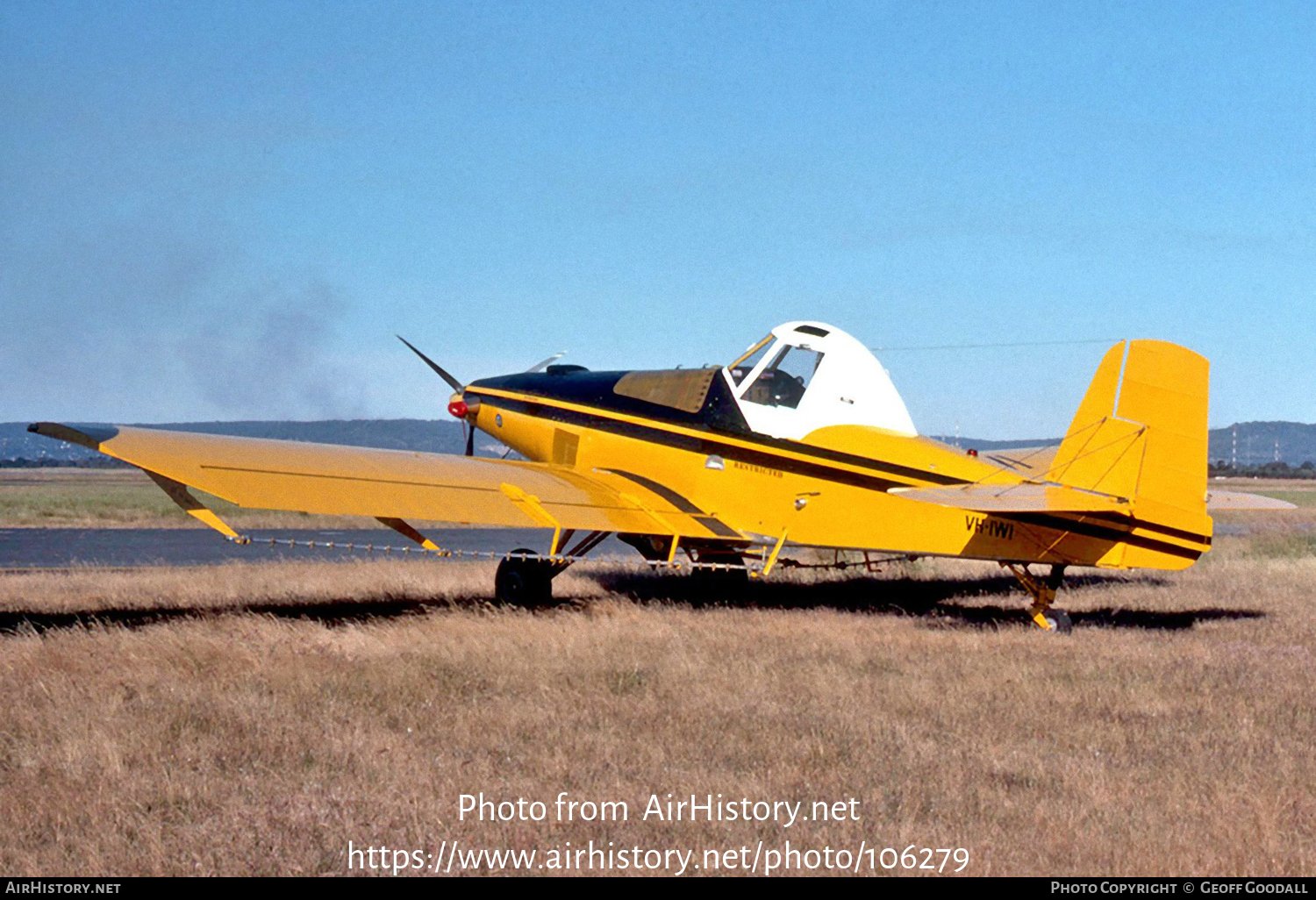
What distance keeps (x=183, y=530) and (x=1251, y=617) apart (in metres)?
24.3

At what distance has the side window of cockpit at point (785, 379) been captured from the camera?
12.2m

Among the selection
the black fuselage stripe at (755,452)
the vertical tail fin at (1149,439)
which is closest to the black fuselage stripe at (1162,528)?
the vertical tail fin at (1149,439)

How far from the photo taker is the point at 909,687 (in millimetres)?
7957

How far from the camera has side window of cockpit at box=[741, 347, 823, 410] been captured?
12.2 m

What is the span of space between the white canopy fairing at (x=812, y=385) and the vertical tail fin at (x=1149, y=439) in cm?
187

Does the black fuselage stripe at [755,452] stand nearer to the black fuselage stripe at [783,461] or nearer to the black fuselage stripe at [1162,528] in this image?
the black fuselage stripe at [783,461]

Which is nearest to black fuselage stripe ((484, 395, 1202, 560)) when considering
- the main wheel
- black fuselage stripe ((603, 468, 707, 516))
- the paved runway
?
black fuselage stripe ((603, 468, 707, 516))

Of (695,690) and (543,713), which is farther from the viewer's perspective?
(695,690)

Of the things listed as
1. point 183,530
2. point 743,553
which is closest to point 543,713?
point 743,553

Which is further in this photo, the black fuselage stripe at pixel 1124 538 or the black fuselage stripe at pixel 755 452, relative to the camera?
the black fuselage stripe at pixel 755 452

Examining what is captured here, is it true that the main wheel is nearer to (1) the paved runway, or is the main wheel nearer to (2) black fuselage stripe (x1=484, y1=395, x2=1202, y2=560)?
(2) black fuselage stripe (x1=484, y1=395, x2=1202, y2=560)

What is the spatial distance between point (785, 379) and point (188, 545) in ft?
52.1

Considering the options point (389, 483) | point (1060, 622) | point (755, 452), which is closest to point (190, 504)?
point (389, 483)
